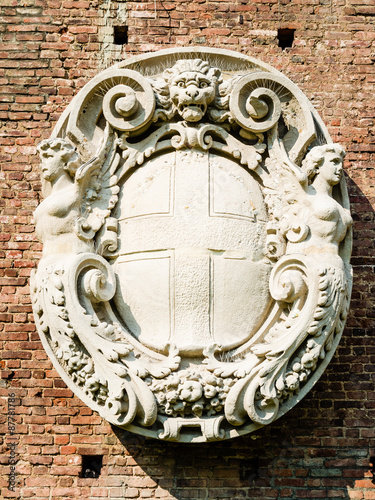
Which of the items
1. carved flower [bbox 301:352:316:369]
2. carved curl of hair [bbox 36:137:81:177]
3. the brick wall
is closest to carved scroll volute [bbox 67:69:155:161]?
carved curl of hair [bbox 36:137:81:177]

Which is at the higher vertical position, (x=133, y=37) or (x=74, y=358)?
(x=133, y=37)

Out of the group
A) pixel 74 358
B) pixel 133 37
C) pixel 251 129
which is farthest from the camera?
pixel 133 37

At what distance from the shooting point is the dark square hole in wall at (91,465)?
17.5ft

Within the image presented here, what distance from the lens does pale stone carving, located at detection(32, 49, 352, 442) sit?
4.93 metres

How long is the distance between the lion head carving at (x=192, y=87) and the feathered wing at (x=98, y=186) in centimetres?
45

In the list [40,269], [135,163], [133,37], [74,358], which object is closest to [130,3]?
[133,37]

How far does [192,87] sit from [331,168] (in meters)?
0.97

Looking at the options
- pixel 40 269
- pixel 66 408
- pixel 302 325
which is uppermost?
pixel 40 269

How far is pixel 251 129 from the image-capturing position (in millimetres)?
5352

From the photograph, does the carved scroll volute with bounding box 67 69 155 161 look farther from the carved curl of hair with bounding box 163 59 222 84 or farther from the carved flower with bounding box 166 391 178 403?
the carved flower with bounding box 166 391 178 403

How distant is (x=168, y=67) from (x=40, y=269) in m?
1.53

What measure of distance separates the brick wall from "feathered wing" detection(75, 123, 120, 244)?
0.61 meters

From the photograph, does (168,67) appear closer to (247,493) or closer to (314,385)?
(314,385)

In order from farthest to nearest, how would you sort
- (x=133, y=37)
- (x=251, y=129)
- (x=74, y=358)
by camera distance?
(x=133, y=37) → (x=251, y=129) → (x=74, y=358)
